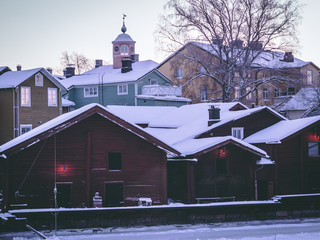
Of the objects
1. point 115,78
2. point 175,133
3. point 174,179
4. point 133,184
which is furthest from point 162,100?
point 133,184

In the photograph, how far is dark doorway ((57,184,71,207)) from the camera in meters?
29.1

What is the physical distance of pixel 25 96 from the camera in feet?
162

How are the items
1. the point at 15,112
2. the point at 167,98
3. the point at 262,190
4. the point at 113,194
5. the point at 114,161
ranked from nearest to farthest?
1. the point at 113,194
2. the point at 114,161
3. the point at 262,190
4. the point at 15,112
5. the point at 167,98

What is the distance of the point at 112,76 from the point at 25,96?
17824 mm

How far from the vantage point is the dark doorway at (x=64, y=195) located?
95.5ft

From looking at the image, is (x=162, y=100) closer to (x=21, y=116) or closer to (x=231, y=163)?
(x=21, y=116)

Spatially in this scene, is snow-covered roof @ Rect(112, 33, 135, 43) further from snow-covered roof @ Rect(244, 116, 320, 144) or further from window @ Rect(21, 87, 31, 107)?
snow-covered roof @ Rect(244, 116, 320, 144)

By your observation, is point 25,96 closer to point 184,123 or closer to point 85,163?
point 184,123

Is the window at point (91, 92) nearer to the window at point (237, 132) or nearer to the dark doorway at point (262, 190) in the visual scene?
the window at point (237, 132)

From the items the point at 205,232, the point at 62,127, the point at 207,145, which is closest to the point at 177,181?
the point at 207,145

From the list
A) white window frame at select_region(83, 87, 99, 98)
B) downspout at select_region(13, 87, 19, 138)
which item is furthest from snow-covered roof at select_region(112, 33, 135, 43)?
downspout at select_region(13, 87, 19, 138)

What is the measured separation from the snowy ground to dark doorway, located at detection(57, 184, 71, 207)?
4.26 meters

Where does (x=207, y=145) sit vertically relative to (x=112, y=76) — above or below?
Result: below

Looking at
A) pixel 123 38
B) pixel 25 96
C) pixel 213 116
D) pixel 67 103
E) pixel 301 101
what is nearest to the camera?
pixel 213 116
